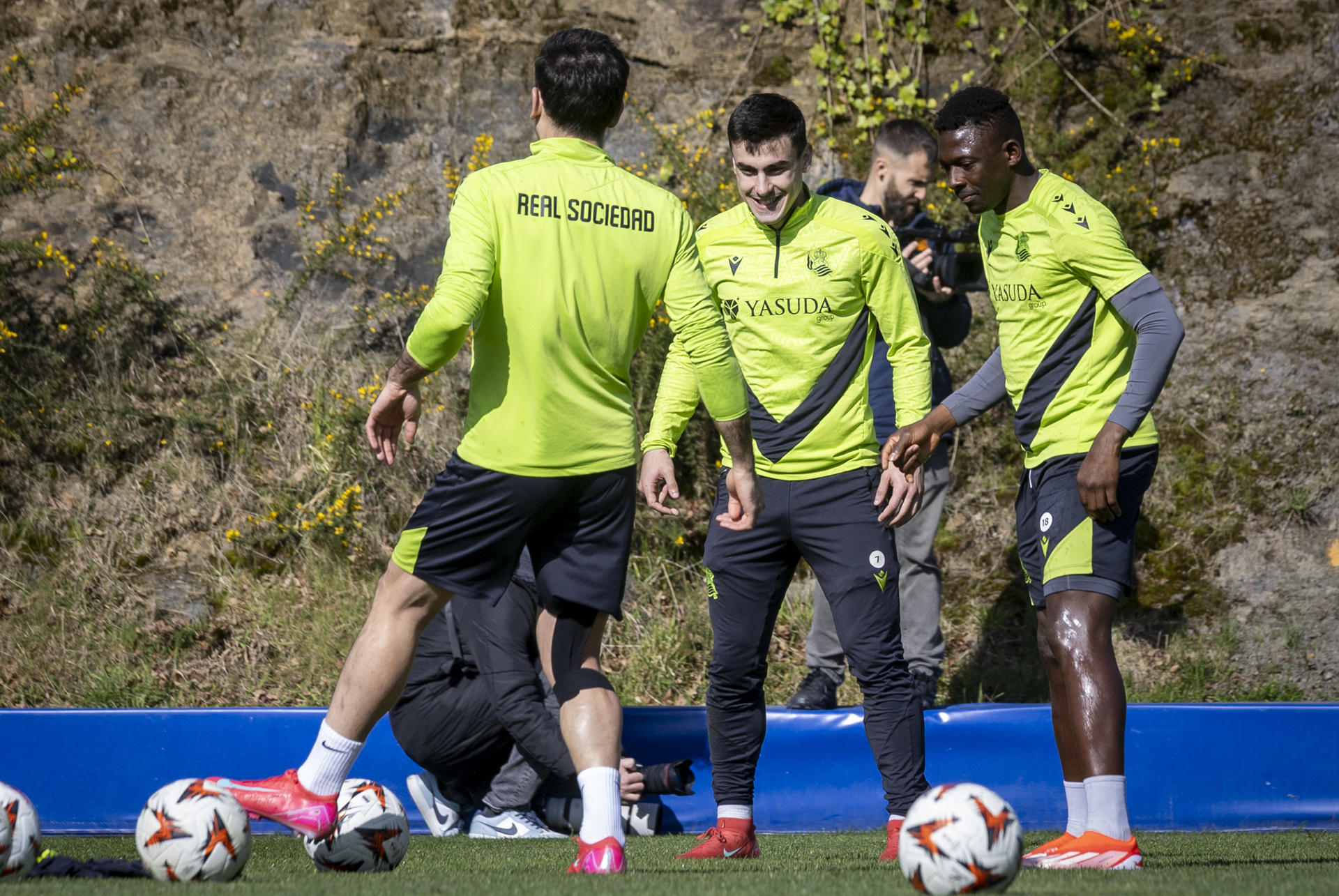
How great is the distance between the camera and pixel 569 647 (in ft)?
11.5

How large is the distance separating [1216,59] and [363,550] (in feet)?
23.8

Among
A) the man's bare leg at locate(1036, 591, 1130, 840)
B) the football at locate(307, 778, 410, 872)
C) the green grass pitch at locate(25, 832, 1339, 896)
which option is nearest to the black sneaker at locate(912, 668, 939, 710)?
the green grass pitch at locate(25, 832, 1339, 896)

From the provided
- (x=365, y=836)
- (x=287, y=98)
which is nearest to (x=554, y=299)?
(x=365, y=836)

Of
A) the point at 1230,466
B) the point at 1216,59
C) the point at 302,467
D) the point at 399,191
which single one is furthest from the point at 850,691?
the point at 1216,59

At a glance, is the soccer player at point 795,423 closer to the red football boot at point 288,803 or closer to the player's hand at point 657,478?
the player's hand at point 657,478

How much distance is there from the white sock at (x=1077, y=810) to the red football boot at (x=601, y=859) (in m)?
1.43

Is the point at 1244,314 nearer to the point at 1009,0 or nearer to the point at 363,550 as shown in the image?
the point at 1009,0

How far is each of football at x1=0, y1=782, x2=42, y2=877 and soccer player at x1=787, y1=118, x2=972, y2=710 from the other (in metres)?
3.15

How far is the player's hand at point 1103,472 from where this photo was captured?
3607 mm

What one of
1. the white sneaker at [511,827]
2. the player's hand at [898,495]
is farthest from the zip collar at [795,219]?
the white sneaker at [511,827]

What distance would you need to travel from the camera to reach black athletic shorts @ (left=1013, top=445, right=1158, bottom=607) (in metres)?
3.70

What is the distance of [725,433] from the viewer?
3680 mm

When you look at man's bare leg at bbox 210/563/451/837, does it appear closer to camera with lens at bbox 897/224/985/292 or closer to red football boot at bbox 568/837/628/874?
red football boot at bbox 568/837/628/874

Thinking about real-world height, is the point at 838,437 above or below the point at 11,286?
below
